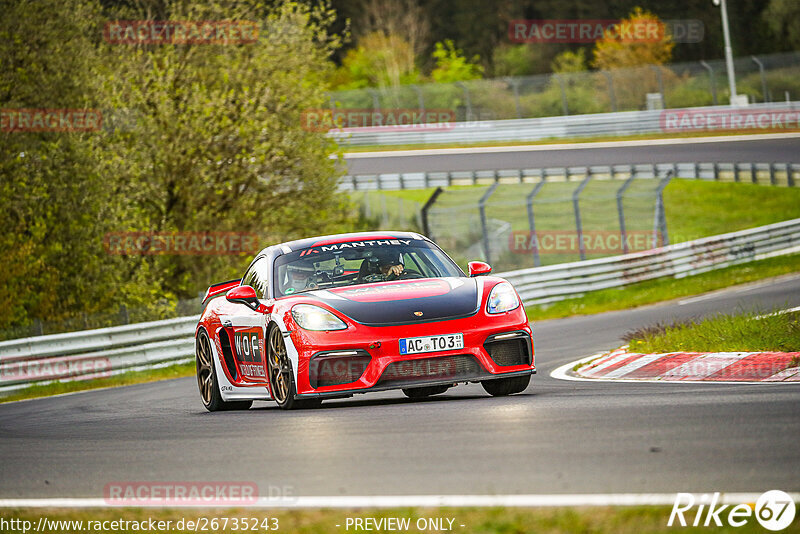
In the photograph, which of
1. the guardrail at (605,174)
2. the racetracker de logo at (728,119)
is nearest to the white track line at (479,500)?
the guardrail at (605,174)

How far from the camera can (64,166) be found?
75.1ft

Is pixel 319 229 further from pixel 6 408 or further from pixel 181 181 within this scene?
pixel 6 408

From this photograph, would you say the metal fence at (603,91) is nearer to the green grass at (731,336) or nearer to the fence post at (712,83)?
the fence post at (712,83)

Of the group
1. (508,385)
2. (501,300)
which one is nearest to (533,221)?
(508,385)

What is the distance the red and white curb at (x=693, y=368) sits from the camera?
9414mm

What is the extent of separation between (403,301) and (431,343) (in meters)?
0.43

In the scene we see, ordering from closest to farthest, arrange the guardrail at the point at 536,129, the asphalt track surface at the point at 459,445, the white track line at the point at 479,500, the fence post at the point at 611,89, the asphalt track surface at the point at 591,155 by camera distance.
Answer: the white track line at the point at 479,500, the asphalt track surface at the point at 459,445, the asphalt track surface at the point at 591,155, the guardrail at the point at 536,129, the fence post at the point at 611,89

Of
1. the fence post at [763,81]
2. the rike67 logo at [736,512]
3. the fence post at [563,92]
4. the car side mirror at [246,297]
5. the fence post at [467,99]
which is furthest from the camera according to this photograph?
the fence post at [467,99]

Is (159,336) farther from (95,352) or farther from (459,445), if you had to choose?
(459,445)

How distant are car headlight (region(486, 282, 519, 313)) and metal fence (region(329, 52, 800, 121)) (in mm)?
40491

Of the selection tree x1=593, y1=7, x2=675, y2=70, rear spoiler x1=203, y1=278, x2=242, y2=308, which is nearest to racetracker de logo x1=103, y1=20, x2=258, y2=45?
rear spoiler x1=203, y1=278, x2=242, y2=308

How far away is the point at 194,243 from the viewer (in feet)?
86.7

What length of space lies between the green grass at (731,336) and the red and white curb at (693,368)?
0.25m

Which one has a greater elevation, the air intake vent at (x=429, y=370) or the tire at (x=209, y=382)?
the air intake vent at (x=429, y=370)
